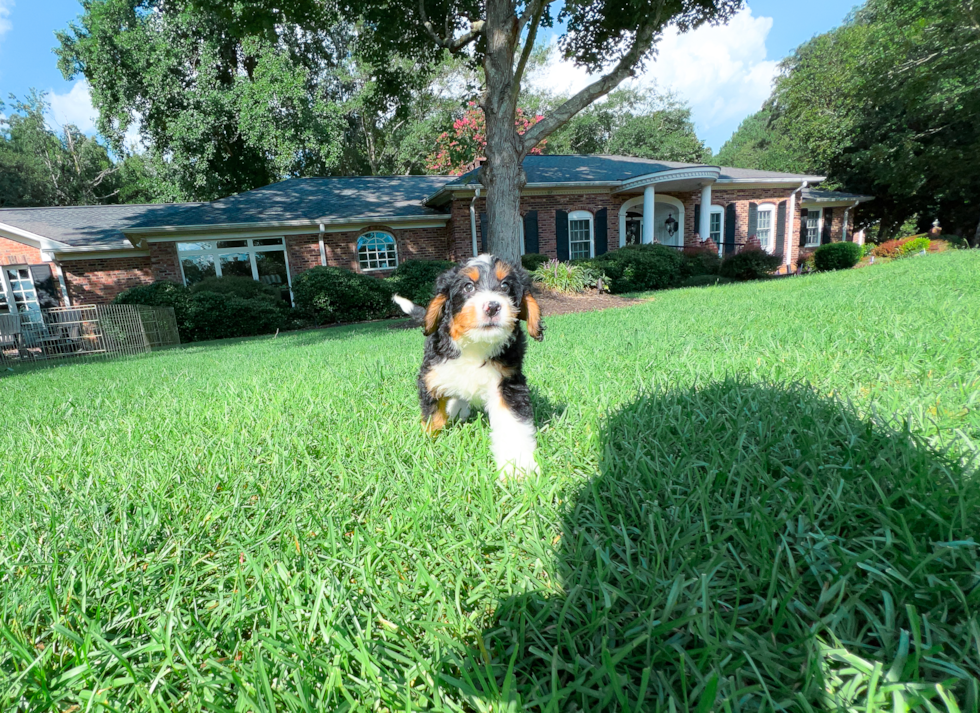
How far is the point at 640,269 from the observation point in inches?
605

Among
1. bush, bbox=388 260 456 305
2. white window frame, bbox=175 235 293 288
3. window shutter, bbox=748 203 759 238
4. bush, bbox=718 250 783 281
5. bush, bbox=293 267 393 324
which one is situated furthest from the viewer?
window shutter, bbox=748 203 759 238

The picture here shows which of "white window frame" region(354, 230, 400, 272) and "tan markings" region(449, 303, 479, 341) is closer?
"tan markings" region(449, 303, 479, 341)

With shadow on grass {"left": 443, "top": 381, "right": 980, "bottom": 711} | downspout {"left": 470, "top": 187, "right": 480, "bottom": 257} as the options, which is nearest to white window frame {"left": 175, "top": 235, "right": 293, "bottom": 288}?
downspout {"left": 470, "top": 187, "right": 480, "bottom": 257}

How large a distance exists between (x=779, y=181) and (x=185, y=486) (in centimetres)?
2781

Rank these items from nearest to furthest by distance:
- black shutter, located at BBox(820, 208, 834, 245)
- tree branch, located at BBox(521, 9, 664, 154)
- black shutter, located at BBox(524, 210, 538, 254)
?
1. tree branch, located at BBox(521, 9, 664, 154)
2. black shutter, located at BBox(524, 210, 538, 254)
3. black shutter, located at BBox(820, 208, 834, 245)

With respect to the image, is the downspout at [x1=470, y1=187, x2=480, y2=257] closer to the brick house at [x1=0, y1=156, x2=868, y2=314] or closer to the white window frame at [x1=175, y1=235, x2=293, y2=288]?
the brick house at [x1=0, y1=156, x2=868, y2=314]

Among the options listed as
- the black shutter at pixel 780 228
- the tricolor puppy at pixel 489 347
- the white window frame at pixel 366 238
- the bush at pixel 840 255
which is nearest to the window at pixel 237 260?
the white window frame at pixel 366 238

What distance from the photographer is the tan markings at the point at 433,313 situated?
8.01ft

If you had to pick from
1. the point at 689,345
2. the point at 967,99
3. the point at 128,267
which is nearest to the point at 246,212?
the point at 128,267

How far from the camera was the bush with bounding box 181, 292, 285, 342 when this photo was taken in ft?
43.9

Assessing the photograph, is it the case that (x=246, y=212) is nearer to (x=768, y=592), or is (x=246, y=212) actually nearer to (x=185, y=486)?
(x=185, y=486)

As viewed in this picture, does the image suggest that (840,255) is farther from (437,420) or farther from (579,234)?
(437,420)

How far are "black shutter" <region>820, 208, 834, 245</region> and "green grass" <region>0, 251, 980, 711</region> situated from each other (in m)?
30.4

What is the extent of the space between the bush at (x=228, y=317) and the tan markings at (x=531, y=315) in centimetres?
1369
